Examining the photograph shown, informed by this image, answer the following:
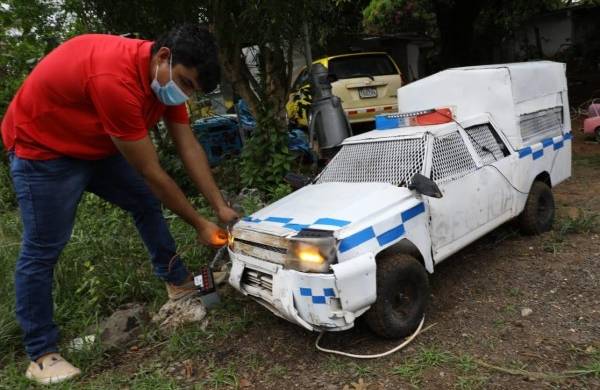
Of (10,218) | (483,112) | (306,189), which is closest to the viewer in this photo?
(306,189)

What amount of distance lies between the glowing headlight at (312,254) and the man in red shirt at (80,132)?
0.47 metres

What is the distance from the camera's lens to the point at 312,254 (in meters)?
2.70

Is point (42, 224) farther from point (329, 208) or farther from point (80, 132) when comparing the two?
point (329, 208)

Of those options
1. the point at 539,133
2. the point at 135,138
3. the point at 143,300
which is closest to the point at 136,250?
the point at 143,300

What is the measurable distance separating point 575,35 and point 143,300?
58.0 ft

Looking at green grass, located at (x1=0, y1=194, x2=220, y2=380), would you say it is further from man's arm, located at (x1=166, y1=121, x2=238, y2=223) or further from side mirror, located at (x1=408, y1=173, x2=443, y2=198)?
side mirror, located at (x1=408, y1=173, x2=443, y2=198)

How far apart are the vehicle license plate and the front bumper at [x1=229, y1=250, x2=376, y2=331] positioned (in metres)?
5.74

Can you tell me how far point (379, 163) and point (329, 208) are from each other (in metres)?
0.74

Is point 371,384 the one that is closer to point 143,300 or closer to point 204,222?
point 204,222

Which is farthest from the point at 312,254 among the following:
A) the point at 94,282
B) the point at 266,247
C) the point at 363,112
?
the point at 363,112

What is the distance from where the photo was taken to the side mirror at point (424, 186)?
3.11m

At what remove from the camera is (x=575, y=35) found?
16641mm

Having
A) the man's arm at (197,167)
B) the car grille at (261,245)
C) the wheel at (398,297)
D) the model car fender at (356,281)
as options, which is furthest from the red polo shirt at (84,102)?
the wheel at (398,297)

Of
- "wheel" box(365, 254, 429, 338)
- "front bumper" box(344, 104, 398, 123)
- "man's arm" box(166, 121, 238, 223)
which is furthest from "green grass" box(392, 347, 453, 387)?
"front bumper" box(344, 104, 398, 123)
